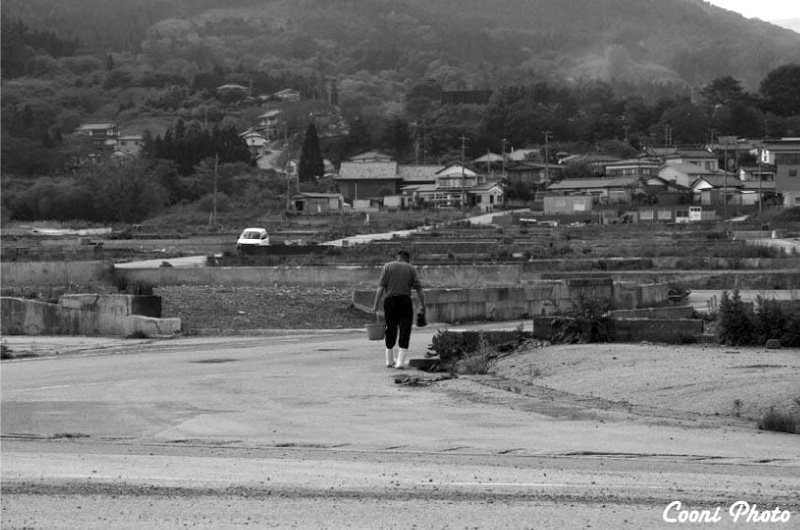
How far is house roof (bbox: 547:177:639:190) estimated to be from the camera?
12938 centimetres

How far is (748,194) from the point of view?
415 ft

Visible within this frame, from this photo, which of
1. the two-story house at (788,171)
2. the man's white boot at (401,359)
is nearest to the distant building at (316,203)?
the two-story house at (788,171)

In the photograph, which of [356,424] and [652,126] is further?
[652,126]

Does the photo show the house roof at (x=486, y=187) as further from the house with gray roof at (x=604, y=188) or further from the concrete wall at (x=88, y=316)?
the concrete wall at (x=88, y=316)

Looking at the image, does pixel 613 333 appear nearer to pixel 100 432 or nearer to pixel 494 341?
pixel 494 341

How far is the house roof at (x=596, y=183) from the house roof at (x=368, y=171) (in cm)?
2261

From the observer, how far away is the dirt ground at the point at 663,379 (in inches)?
533

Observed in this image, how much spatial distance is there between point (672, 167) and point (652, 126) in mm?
46414

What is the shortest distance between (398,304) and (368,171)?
132201 millimetres

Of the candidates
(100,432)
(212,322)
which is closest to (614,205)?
(212,322)

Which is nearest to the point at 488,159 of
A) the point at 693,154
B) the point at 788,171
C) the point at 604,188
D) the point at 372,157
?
the point at 372,157

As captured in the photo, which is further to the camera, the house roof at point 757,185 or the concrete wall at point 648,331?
the house roof at point 757,185

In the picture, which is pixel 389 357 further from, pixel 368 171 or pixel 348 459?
pixel 368 171

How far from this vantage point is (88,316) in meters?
27.3
